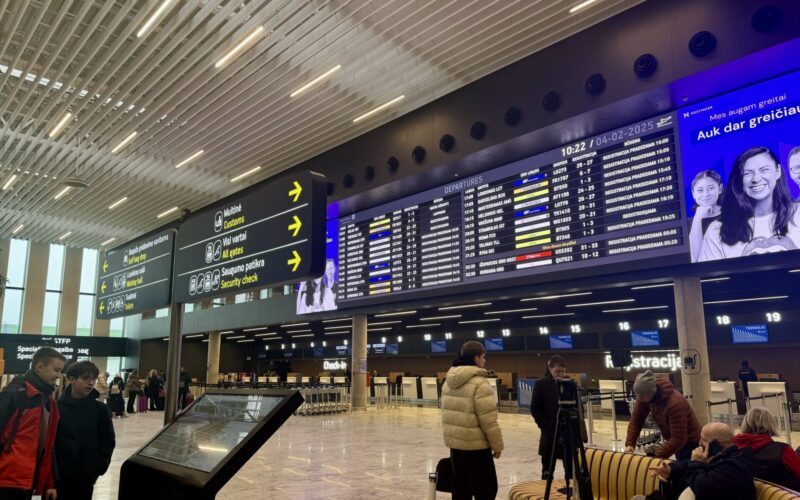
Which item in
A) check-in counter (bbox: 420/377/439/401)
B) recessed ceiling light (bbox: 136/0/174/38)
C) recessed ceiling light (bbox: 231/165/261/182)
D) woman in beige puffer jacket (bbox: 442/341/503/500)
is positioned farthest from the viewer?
check-in counter (bbox: 420/377/439/401)

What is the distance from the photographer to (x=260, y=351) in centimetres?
3412

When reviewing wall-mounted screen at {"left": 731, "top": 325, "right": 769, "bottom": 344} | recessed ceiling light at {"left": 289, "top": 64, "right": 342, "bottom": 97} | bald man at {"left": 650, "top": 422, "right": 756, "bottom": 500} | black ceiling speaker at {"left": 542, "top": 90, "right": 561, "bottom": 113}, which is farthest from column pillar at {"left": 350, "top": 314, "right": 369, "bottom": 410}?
bald man at {"left": 650, "top": 422, "right": 756, "bottom": 500}

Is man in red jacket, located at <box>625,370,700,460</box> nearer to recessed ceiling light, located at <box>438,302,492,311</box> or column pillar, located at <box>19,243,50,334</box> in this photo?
recessed ceiling light, located at <box>438,302,492,311</box>

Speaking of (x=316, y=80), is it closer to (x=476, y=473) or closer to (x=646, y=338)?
(x=476, y=473)

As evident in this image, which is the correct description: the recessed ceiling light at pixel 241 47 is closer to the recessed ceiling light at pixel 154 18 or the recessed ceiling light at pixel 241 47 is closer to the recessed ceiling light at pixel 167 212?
the recessed ceiling light at pixel 154 18

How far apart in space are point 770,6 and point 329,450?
344 inches

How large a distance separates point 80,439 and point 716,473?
12.0 ft

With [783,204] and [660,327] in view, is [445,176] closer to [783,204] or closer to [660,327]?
[783,204]

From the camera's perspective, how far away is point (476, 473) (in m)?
3.79

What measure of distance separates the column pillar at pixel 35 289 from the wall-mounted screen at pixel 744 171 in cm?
3100

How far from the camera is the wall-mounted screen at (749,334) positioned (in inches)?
584

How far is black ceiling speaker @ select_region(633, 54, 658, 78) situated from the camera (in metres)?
8.20

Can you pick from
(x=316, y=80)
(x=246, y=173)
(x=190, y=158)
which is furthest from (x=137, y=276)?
(x=246, y=173)

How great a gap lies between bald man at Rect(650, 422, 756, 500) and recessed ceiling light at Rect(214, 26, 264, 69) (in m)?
7.90
